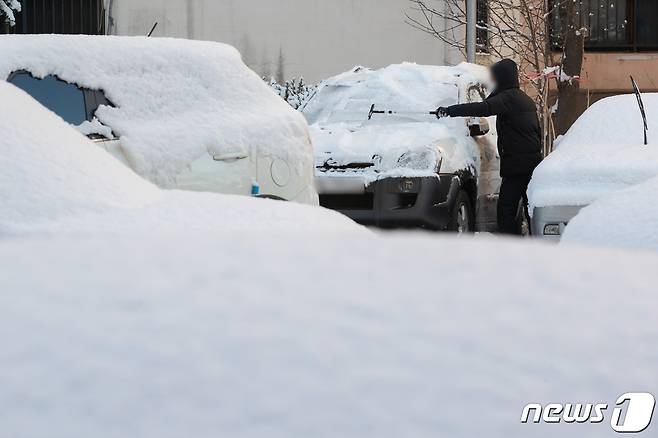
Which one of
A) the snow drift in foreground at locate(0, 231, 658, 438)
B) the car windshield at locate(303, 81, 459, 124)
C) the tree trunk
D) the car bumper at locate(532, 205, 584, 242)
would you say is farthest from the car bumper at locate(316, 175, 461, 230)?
the snow drift in foreground at locate(0, 231, 658, 438)

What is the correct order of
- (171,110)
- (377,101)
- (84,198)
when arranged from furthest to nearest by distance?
(377,101) → (171,110) → (84,198)

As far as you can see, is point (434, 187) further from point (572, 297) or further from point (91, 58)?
point (572, 297)

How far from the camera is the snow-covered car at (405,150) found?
1076 cm

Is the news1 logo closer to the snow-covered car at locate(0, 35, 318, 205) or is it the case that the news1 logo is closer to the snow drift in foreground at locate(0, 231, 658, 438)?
the snow drift in foreground at locate(0, 231, 658, 438)

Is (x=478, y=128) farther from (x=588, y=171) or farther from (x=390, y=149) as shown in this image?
(x=588, y=171)

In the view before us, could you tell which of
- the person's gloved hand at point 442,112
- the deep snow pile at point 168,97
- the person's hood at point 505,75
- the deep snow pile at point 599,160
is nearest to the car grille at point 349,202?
the person's gloved hand at point 442,112

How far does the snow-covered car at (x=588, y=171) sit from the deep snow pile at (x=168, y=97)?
57.8 inches

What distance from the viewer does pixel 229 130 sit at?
26.4 ft

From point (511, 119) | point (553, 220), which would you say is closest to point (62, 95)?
point (553, 220)

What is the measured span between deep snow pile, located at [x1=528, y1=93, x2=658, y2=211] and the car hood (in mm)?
1045

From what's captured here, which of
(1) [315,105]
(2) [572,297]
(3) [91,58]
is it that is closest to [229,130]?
(3) [91,58]

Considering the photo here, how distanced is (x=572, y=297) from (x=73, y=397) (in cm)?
87

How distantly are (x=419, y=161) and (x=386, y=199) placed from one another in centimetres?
41

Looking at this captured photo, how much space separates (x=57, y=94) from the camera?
795cm
